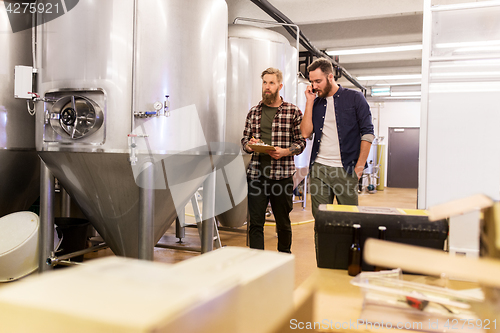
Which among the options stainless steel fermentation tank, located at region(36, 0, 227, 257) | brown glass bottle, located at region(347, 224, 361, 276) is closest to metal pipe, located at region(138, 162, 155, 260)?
stainless steel fermentation tank, located at region(36, 0, 227, 257)

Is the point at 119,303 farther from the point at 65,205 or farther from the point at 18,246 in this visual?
the point at 65,205

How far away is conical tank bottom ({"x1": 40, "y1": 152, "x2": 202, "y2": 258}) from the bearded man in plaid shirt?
0.49m

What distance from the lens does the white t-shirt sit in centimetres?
258

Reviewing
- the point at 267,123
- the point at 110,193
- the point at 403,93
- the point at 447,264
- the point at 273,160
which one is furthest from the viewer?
the point at 403,93

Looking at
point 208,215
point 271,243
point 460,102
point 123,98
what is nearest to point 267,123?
point 208,215

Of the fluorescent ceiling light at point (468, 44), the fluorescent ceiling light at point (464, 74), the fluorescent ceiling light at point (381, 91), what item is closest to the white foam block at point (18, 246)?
the fluorescent ceiling light at point (464, 74)

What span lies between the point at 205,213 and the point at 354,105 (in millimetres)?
1427

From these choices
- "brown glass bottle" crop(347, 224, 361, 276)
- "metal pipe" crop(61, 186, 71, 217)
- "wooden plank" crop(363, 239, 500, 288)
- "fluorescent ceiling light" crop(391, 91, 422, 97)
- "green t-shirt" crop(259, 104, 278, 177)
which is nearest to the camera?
"wooden plank" crop(363, 239, 500, 288)

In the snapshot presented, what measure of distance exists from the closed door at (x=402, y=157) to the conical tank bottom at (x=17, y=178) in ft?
38.2

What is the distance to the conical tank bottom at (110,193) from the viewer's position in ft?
8.14

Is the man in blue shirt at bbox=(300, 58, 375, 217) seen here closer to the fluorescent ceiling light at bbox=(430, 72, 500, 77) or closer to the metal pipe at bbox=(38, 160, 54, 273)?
the fluorescent ceiling light at bbox=(430, 72, 500, 77)

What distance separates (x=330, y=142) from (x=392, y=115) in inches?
451

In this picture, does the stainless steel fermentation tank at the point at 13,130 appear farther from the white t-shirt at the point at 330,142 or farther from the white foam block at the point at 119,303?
the white foam block at the point at 119,303

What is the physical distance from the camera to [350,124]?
8.54 feet
